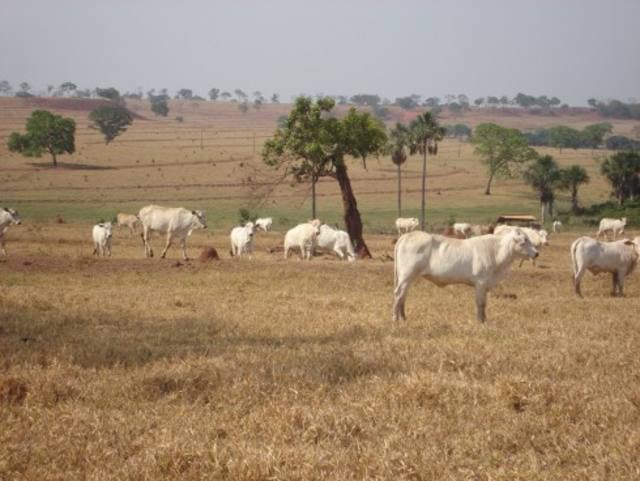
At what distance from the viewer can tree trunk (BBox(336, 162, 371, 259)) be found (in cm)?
3212

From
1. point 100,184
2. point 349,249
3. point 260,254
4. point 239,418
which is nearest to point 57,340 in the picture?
point 239,418

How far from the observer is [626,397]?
8.05 meters

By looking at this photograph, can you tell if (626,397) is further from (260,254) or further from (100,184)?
(100,184)

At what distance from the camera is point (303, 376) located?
29.3ft

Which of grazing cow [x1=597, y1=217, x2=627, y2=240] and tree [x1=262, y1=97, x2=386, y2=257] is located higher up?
tree [x1=262, y1=97, x2=386, y2=257]

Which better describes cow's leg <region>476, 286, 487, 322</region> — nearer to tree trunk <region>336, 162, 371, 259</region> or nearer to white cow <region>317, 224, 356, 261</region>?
white cow <region>317, 224, 356, 261</region>

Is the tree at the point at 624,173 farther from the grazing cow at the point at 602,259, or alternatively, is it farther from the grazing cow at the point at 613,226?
the grazing cow at the point at 602,259

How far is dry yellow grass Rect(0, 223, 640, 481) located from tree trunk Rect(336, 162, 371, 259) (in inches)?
617

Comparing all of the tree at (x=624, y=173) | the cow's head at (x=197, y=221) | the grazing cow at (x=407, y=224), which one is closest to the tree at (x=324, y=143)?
the cow's head at (x=197, y=221)

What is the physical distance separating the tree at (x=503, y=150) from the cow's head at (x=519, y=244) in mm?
77335

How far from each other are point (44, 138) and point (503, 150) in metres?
51.9

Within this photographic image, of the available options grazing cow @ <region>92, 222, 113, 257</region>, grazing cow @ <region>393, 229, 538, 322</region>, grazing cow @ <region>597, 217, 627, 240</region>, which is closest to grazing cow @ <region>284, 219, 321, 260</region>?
grazing cow @ <region>92, 222, 113, 257</region>

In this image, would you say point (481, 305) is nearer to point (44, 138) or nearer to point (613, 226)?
point (613, 226)

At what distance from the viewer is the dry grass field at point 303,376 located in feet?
20.9
